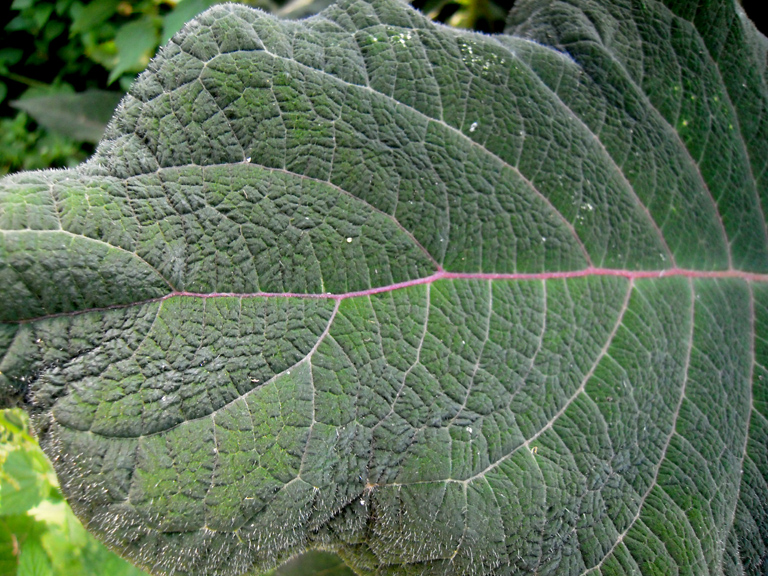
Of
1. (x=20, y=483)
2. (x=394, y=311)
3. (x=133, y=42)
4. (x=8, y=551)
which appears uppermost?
(x=394, y=311)

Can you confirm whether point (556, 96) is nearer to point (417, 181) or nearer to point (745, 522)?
point (417, 181)

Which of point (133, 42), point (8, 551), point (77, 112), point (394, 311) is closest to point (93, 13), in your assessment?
point (133, 42)

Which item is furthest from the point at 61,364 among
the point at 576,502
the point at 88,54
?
the point at 88,54

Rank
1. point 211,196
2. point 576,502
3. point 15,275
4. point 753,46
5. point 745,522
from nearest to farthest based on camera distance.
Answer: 1. point 15,275
2. point 211,196
3. point 576,502
4. point 745,522
5. point 753,46

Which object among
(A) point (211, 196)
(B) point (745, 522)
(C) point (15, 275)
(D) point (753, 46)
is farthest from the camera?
(D) point (753, 46)

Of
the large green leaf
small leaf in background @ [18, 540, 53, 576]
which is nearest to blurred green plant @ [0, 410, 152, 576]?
small leaf in background @ [18, 540, 53, 576]

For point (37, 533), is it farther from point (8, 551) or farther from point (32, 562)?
point (32, 562)
